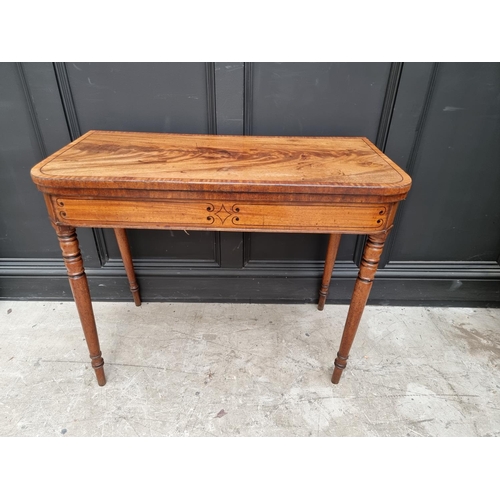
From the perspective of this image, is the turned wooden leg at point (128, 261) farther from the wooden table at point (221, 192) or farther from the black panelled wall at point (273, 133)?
the wooden table at point (221, 192)

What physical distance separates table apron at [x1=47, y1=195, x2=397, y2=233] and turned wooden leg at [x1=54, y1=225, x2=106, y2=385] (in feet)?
0.22

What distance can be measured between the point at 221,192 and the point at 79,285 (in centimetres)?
63

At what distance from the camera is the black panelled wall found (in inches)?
58.9

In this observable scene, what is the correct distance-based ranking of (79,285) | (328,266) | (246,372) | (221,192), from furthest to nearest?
(328,266) → (246,372) → (79,285) → (221,192)

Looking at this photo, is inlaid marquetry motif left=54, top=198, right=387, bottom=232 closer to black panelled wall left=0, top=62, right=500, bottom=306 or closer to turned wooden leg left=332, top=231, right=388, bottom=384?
turned wooden leg left=332, top=231, right=388, bottom=384

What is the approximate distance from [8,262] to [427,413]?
2.12 m

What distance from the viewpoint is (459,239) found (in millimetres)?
1839

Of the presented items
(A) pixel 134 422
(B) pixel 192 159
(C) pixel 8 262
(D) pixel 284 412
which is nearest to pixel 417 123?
(B) pixel 192 159

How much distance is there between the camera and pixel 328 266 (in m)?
1.75

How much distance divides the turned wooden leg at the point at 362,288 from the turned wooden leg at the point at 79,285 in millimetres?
982

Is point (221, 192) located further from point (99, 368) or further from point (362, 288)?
point (99, 368)

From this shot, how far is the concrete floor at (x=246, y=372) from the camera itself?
53.0 inches

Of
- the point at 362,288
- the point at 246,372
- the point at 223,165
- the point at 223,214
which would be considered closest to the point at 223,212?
the point at 223,214
